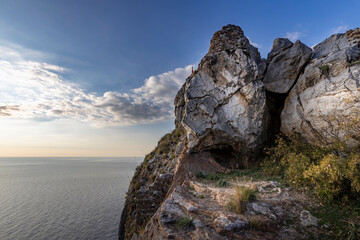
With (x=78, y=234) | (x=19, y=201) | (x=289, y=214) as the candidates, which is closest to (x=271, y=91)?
(x=289, y=214)

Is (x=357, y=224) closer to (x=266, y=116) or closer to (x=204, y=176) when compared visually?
(x=204, y=176)

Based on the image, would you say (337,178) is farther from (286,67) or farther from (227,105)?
(286,67)

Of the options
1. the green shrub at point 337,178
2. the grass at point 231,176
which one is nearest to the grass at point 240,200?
the green shrub at point 337,178

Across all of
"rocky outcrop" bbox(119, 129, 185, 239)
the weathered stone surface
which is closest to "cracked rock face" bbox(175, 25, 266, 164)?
the weathered stone surface

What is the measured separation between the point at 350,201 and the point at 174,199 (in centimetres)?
757

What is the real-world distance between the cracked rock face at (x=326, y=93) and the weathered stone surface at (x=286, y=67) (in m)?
0.71

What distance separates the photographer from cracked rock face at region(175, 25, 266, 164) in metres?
15.2

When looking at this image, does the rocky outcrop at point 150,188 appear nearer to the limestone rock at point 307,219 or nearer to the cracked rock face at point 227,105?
the cracked rock face at point 227,105

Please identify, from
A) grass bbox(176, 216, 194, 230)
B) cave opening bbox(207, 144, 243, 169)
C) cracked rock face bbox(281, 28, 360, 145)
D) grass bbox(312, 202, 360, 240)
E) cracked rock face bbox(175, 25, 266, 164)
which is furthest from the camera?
cave opening bbox(207, 144, 243, 169)

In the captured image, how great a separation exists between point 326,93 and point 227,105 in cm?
735

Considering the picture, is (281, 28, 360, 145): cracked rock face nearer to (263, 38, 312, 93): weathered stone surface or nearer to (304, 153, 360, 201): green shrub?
(263, 38, 312, 93): weathered stone surface

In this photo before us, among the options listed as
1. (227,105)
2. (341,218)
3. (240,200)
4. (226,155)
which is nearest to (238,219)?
(240,200)

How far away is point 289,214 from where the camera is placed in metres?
6.69

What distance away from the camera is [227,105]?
15.7 meters
